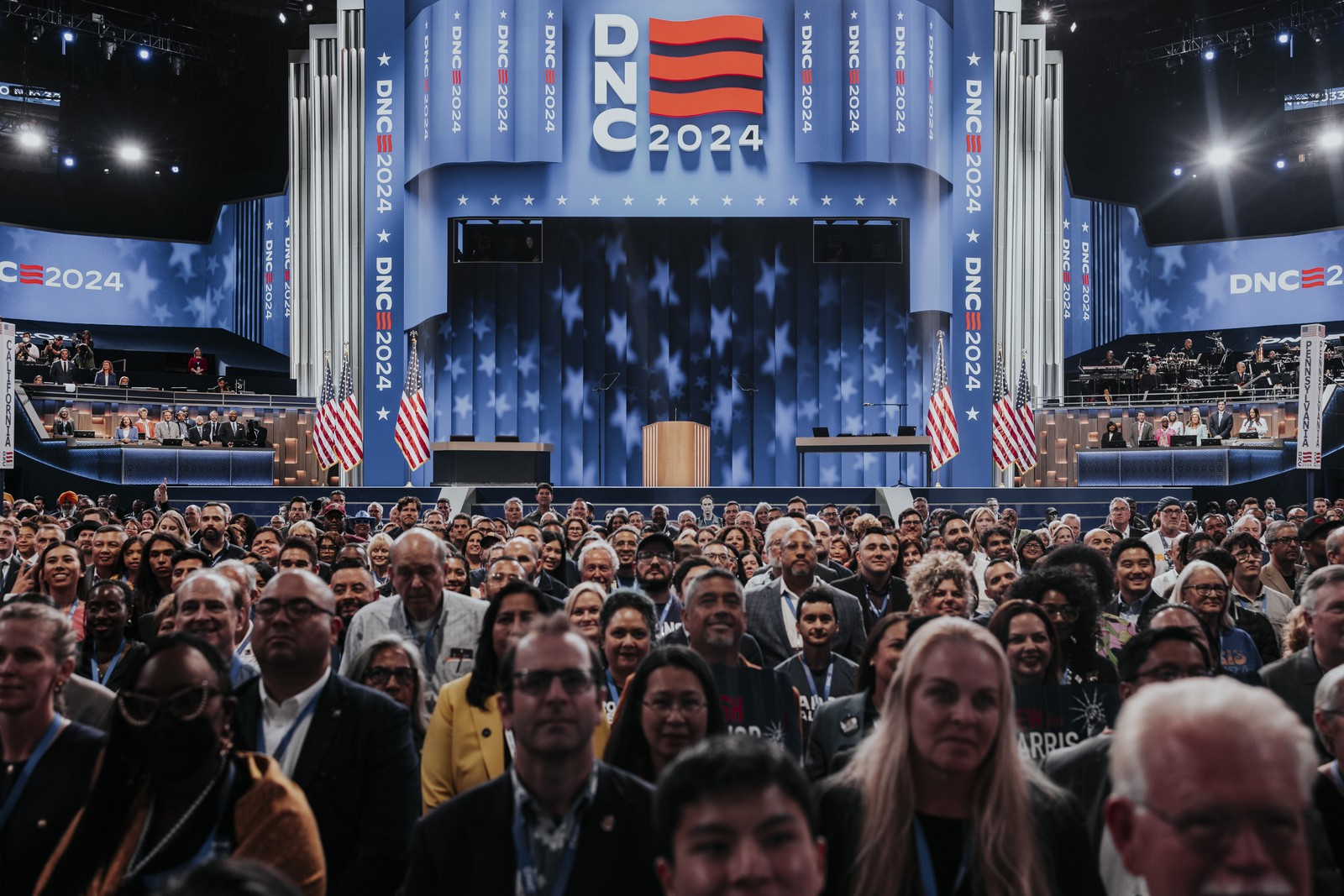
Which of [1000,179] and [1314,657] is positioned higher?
[1000,179]

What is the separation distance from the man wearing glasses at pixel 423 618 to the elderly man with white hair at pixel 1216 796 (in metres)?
4.10

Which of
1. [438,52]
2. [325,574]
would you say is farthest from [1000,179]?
[325,574]

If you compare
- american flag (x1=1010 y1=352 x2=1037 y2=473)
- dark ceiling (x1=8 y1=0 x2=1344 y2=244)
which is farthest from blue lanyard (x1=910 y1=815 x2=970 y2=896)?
dark ceiling (x1=8 y1=0 x2=1344 y2=244)

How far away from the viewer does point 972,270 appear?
82.5ft

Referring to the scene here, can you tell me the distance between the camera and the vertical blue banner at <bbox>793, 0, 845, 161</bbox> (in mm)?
24016

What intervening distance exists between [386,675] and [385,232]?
2130cm

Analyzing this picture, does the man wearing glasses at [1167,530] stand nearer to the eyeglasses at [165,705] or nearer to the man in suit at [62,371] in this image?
the eyeglasses at [165,705]

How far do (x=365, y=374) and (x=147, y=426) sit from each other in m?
4.07

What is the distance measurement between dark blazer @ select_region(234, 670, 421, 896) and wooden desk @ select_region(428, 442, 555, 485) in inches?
774

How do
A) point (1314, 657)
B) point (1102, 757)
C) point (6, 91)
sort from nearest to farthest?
point (1102, 757) → point (1314, 657) → point (6, 91)

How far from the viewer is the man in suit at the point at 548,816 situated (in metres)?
2.92

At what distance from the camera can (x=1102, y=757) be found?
3486mm

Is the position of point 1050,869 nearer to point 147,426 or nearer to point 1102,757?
point 1102,757

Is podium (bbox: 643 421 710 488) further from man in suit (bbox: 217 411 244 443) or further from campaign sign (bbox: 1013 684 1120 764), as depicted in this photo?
campaign sign (bbox: 1013 684 1120 764)
